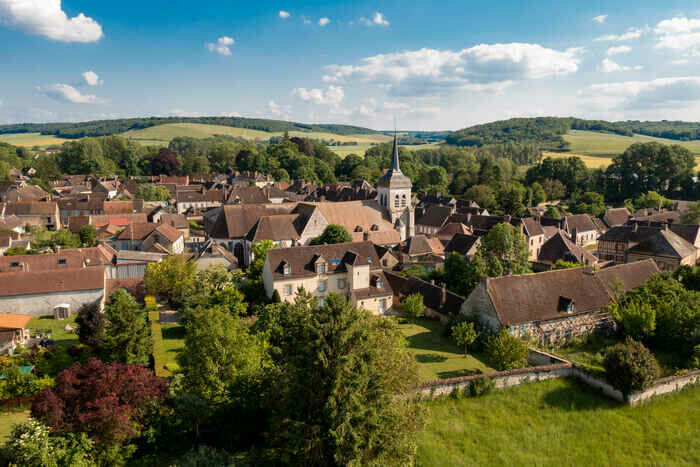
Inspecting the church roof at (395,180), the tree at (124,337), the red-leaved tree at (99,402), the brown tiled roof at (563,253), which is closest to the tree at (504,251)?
the brown tiled roof at (563,253)

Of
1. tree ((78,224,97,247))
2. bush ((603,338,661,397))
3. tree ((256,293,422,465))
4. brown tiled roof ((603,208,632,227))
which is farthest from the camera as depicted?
brown tiled roof ((603,208,632,227))

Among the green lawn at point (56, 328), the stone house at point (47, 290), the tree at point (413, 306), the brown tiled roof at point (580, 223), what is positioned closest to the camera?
the green lawn at point (56, 328)

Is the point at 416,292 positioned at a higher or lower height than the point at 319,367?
lower

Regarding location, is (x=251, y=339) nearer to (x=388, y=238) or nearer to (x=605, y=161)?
(x=388, y=238)

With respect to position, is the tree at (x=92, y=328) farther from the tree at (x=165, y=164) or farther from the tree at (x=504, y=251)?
the tree at (x=165, y=164)

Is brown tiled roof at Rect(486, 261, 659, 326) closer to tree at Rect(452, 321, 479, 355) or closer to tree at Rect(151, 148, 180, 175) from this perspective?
tree at Rect(452, 321, 479, 355)

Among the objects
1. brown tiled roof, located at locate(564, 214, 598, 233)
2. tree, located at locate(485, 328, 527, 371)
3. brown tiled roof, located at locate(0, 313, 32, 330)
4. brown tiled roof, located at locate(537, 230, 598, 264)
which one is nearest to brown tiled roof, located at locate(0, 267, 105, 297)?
brown tiled roof, located at locate(0, 313, 32, 330)

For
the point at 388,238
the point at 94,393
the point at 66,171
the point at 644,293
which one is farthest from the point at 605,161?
the point at 66,171
